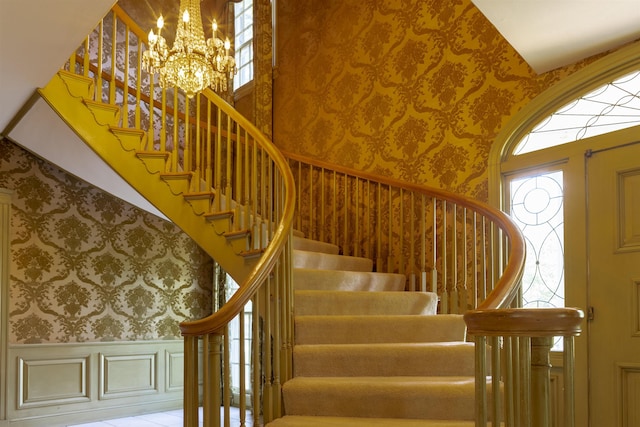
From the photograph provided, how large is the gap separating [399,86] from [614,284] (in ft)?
8.03

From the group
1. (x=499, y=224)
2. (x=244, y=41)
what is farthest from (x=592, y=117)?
(x=244, y=41)

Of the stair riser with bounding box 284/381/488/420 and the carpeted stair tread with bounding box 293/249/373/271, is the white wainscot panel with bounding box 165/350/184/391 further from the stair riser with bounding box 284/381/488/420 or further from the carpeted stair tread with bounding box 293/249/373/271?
the stair riser with bounding box 284/381/488/420

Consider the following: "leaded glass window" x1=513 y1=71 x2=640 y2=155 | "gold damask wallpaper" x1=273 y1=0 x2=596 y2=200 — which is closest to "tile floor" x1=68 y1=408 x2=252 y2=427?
"gold damask wallpaper" x1=273 y1=0 x2=596 y2=200

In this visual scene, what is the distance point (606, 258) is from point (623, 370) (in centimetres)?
66

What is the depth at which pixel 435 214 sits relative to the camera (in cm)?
457

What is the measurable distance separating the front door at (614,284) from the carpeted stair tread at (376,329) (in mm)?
840

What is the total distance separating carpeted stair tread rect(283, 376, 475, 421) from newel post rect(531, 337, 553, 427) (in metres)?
1.43

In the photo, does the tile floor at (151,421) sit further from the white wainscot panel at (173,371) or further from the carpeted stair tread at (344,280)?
the carpeted stair tread at (344,280)

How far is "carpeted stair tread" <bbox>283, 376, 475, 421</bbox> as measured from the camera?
290 centimetres

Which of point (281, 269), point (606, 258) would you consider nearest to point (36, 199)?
point (281, 269)

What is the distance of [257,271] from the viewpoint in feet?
9.48

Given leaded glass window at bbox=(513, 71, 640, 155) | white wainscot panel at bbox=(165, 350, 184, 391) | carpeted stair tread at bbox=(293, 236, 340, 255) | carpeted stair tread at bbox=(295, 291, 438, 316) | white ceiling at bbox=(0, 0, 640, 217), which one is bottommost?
white wainscot panel at bbox=(165, 350, 184, 391)

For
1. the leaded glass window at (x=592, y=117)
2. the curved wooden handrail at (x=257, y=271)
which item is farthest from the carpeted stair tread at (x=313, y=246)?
the leaded glass window at (x=592, y=117)

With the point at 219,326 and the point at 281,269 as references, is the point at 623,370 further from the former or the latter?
the point at 219,326
